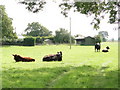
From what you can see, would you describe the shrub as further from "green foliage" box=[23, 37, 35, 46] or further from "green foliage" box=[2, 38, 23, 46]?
"green foliage" box=[2, 38, 23, 46]

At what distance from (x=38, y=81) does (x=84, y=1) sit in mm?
9132

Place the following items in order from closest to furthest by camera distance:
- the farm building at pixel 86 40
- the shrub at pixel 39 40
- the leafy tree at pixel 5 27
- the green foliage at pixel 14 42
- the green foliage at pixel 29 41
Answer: the leafy tree at pixel 5 27 → the green foliage at pixel 29 41 → the green foliage at pixel 14 42 → the shrub at pixel 39 40 → the farm building at pixel 86 40

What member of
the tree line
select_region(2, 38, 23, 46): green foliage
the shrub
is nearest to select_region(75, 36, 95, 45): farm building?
the tree line

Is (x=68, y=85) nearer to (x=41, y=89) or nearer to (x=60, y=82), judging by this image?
(x=60, y=82)

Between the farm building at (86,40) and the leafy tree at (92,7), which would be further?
the farm building at (86,40)

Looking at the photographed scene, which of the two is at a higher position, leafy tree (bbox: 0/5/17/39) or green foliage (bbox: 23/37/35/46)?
leafy tree (bbox: 0/5/17/39)

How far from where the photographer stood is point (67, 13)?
1900 centimetres

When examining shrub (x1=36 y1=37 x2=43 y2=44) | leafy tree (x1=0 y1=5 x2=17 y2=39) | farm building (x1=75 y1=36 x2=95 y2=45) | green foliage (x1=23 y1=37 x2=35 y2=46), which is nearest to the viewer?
leafy tree (x1=0 y1=5 x2=17 y2=39)

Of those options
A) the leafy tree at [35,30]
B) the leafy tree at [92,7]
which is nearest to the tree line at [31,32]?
the leafy tree at [35,30]

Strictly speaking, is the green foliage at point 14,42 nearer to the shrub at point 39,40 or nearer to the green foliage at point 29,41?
the green foliage at point 29,41

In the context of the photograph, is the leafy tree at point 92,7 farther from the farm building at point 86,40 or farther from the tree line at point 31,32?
the farm building at point 86,40

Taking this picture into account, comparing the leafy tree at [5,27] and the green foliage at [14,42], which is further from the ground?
the leafy tree at [5,27]

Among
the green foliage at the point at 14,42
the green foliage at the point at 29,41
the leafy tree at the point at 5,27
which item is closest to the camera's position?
the leafy tree at the point at 5,27

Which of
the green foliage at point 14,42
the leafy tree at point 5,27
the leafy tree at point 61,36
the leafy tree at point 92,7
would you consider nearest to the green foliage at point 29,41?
the green foliage at point 14,42
